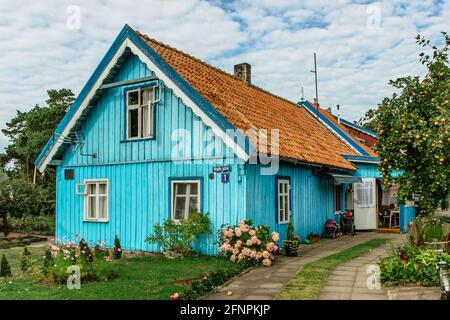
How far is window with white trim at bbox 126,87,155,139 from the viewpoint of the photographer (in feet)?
45.4

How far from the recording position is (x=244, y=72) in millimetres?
19391

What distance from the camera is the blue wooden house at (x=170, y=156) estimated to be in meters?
12.4

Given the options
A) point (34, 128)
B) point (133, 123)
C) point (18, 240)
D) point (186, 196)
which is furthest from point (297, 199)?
point (34, 128)

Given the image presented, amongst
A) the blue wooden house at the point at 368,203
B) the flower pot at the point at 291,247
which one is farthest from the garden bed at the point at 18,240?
the blue wooden house at the point at 368,203

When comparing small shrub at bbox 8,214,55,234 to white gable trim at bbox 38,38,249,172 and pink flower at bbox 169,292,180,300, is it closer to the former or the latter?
white gable trim at bbox 38,38,249,172

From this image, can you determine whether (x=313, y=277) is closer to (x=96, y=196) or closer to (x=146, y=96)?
(x=146, y=96)

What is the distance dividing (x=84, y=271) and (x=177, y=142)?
508 cm

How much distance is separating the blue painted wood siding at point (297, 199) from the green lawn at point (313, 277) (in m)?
2.07

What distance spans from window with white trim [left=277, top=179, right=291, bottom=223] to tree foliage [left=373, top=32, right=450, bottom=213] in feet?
14.4

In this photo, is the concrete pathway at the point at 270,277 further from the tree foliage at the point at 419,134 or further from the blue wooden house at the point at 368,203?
the blue wooden house at the point at 368,203

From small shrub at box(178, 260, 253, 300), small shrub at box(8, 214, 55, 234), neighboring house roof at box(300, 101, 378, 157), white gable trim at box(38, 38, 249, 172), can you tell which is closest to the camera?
small shrub at box(178, 260, 253, 300)

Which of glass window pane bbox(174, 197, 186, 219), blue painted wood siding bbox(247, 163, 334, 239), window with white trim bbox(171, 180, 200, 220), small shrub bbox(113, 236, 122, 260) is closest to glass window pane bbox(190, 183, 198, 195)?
window with white trim bbox(171, 180, 200, 220)

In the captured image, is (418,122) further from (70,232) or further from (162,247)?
(70,232)
